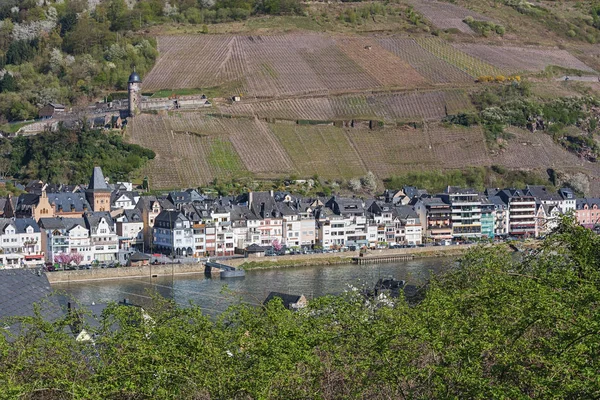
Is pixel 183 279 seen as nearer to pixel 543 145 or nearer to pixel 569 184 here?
pixel 569 184

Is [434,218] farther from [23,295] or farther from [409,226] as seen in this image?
[23,295]

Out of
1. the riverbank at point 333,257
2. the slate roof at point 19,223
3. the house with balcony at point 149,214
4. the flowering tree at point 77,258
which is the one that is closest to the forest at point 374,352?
the flowering tree at point 77,258

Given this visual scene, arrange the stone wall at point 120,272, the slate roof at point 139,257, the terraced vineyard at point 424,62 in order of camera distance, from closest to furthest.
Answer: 1. the stone wall at point 120,272
2. the slate roof at point 139,257
3. the terraced vineyard at point 424,62

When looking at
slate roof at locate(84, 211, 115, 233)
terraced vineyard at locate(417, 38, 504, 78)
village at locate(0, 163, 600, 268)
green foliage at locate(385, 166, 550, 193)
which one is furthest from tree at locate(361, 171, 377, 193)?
terraced vineyard at locate(417, 38, 504, 78)

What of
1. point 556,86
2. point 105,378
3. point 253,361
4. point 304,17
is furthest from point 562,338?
point 304,17

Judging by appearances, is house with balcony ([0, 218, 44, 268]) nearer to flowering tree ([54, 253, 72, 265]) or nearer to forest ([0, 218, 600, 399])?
flowering tree ([54, 253, 72, 265])

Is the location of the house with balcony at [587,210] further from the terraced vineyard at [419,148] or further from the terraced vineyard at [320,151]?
the terraced vineyard at [320,151]

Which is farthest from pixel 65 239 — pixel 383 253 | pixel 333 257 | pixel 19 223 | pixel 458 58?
pixel 458 58
